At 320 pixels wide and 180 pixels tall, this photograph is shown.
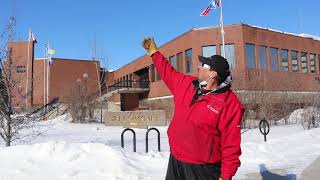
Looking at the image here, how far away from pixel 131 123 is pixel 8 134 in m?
15.1

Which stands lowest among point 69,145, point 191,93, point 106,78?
point 69,145

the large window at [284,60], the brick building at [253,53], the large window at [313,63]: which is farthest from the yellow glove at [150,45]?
the large window at [313,63]

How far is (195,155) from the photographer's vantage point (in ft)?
12.1

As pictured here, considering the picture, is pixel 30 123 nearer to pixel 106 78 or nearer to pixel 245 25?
pixel 245 25

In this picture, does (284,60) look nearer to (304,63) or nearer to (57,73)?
(304,63)

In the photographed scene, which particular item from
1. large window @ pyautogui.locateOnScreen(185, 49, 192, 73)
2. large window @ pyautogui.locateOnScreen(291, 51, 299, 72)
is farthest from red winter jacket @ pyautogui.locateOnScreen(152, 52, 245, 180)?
large window @ pyautogui.locateOnScreen(291, 51, 299, 72)

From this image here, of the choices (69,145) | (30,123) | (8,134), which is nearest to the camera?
(69,145)

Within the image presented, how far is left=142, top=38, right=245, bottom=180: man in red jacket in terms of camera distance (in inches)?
140

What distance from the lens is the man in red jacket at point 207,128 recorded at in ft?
11.7

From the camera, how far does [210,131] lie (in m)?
3.63

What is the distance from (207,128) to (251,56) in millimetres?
37496

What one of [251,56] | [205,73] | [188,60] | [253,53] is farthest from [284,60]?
[205,73]

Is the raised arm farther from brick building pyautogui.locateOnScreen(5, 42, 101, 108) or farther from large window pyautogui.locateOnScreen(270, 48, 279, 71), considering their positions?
brick building pyautogui.locateOnScreen(5, 42, 101, 108)

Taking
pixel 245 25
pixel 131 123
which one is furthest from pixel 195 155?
pixel 245 25
